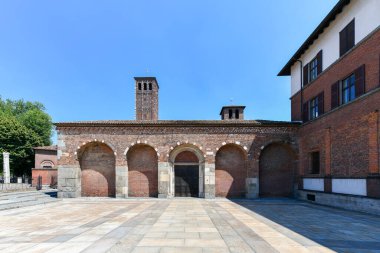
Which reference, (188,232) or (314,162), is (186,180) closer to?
(314,162)

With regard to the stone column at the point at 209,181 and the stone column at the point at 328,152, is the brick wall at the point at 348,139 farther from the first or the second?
the stone column at the point at 209,181

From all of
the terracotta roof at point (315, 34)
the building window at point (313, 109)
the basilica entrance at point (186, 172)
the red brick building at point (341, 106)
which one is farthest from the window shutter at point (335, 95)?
the basilica entrance at point (186, 172)

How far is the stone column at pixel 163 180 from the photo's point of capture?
60.5ft

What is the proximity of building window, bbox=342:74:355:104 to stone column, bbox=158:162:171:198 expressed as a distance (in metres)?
12.6

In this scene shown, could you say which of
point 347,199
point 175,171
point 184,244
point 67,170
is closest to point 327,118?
point 347,199

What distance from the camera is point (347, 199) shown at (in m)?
13.2

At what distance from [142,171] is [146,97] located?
25.1 metres

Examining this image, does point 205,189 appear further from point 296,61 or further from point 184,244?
point 296,61

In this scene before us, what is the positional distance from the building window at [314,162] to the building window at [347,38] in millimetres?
6984

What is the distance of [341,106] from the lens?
1405 cm

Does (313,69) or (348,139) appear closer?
(348,139)

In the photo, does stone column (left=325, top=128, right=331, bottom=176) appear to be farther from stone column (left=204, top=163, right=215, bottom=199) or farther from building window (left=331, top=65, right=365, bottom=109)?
stone column (left=204, top=163, right=215, bottom=199)

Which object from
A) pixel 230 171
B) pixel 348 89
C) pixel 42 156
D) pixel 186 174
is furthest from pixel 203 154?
pixel 42 156

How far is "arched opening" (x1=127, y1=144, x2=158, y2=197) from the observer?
752 inches
